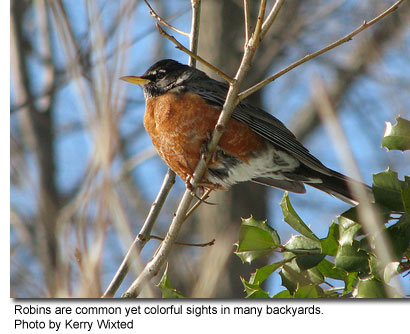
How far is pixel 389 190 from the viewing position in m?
1.91

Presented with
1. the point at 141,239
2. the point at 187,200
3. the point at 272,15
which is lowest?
the point at 141,239

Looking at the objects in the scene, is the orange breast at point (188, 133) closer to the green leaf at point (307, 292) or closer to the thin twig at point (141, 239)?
→ the thin twig at point (141, 239)

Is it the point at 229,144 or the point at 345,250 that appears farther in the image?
the point at 229,144

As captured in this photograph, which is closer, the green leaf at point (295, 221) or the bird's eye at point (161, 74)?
the green leaf at point (295, 221)

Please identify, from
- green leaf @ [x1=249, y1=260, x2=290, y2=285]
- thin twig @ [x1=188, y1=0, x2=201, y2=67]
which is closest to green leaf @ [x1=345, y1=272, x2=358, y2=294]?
green leaf @ [x1=249, y1=260, x2=290, y2=285]

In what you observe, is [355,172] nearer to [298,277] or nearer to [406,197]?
[406,197]

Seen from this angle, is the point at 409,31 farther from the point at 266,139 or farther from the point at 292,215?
the point at 292,215

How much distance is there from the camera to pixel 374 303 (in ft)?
6.30

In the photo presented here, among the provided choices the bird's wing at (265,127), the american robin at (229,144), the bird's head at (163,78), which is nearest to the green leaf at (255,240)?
the american robin at (229,144)

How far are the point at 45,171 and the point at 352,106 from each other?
263cm

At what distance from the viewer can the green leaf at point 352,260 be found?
72.8 inches

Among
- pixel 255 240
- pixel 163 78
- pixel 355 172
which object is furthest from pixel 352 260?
pixel 163 78

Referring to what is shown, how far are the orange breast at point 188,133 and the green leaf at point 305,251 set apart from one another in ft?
2.58

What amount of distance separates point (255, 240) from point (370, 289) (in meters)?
0.45
